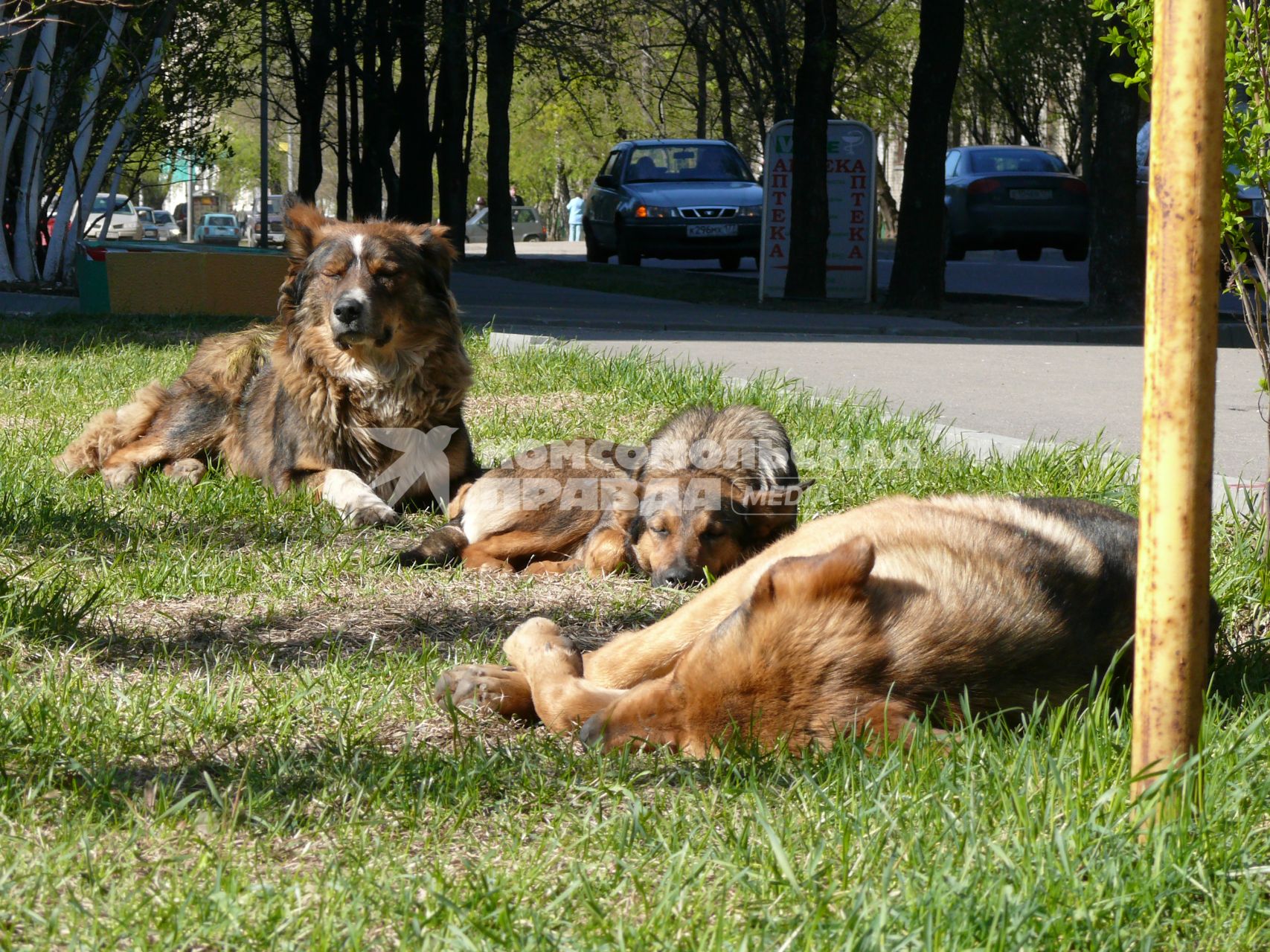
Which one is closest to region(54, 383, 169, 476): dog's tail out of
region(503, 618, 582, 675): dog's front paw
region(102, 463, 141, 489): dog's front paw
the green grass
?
region(102, 463, 141, 489): dog's front paw

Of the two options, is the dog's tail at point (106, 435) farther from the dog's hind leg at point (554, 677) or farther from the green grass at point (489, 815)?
the dog's hind leg at point (554, 677)

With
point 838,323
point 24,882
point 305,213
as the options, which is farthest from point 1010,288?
point 24,882

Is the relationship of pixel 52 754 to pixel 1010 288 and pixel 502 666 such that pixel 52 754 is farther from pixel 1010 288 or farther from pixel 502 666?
pixel 1010 288

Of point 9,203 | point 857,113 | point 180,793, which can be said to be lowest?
point 180,793

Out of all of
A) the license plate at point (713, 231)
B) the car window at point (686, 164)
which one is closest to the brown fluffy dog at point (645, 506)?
the license plate at point (713, 231)

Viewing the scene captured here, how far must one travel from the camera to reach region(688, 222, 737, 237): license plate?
2458cm

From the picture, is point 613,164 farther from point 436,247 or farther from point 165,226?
point 165,226

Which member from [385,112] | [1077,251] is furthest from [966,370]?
[385,112]

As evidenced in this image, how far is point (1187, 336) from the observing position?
2373 millimetres

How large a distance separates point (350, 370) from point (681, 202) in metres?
19.5

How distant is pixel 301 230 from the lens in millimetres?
6340

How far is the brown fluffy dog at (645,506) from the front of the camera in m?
4.86

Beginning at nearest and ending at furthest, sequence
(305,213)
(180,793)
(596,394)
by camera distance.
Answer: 1. (180,793)
2. (305,213)
3. (596,394)

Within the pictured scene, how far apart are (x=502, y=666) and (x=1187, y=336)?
76.7 inches
